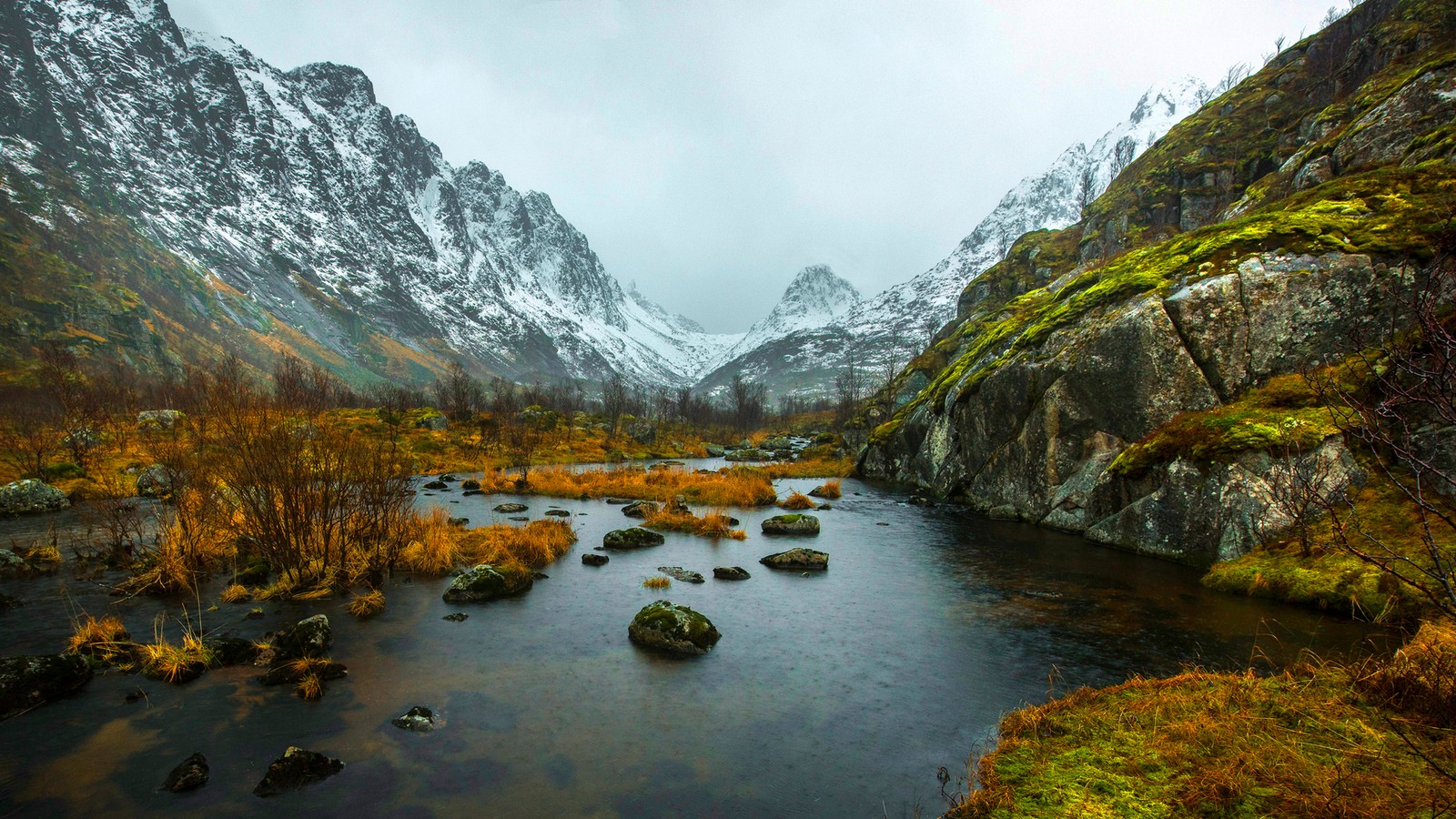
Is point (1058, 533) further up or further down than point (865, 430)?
further down

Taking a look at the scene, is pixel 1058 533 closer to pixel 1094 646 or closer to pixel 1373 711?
pixel 1094 646

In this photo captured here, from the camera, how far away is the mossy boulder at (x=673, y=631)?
1441 cm

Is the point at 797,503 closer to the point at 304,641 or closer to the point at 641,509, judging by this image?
the point at 641,509

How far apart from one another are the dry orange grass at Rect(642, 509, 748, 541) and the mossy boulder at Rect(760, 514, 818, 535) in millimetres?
1512

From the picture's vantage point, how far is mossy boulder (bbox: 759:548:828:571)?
73.2 feet

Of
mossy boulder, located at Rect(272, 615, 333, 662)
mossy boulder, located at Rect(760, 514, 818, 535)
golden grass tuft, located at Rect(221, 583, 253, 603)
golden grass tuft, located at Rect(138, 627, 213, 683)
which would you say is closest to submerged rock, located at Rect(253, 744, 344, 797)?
mossy boulder, located at Rect(272, 615, 333, 662)

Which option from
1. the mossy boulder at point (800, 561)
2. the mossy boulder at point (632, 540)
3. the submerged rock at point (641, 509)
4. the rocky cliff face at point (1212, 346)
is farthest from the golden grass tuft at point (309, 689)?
the rocky cliff face at point (1212, 346)

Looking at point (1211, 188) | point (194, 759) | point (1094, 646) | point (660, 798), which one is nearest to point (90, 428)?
point (194, 759)

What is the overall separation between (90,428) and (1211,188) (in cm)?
9318

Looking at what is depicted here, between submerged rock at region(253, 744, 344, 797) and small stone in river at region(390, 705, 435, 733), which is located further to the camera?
small stone in river at region(390, 705, 435, 733)

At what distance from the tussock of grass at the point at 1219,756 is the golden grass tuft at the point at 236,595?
18771 mm

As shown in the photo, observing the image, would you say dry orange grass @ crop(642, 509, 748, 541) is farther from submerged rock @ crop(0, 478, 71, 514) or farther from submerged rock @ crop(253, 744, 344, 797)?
submerged rock @ crop(0, 478, 71, 514)

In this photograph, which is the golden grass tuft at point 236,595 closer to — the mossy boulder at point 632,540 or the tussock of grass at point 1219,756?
the mossy boulder at point 632,540

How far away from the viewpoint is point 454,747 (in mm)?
9930
